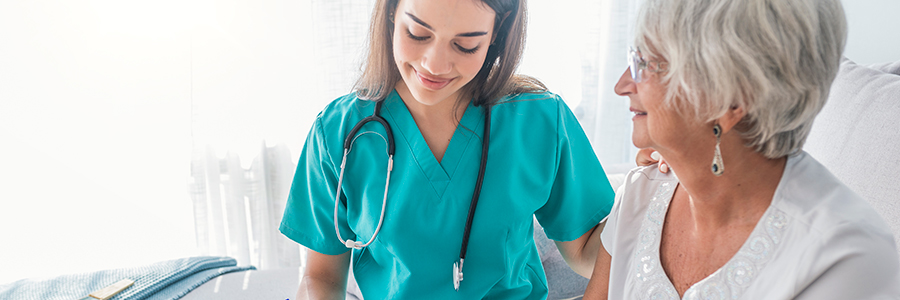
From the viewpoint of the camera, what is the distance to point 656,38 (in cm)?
74

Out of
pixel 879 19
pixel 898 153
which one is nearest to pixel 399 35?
pixel 898 153

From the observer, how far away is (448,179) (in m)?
1.09

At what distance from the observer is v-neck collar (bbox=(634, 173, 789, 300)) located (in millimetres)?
760

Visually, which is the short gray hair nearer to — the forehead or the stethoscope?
the forehead

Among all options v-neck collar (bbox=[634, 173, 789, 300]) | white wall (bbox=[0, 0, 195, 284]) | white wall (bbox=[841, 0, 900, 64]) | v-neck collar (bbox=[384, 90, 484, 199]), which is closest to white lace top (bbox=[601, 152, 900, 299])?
v-neck collar (bbox=[634, 173, 789, 300])

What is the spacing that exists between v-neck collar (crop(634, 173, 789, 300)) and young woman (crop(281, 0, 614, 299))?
0.23 meters

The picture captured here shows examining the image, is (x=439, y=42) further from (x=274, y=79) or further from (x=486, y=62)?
(x=274, y=79)

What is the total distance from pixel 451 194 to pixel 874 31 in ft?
4.53

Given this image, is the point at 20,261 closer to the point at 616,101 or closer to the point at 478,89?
the point at 478,89

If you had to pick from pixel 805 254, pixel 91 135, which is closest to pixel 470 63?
pixel 805 254

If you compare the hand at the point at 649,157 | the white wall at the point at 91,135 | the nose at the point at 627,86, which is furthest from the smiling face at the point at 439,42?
the white wall at the point at 91,135

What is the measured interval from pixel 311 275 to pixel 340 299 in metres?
0.08

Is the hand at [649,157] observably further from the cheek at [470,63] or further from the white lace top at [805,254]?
the cheek at [470,63]

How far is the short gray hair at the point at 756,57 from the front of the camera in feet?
2.12
